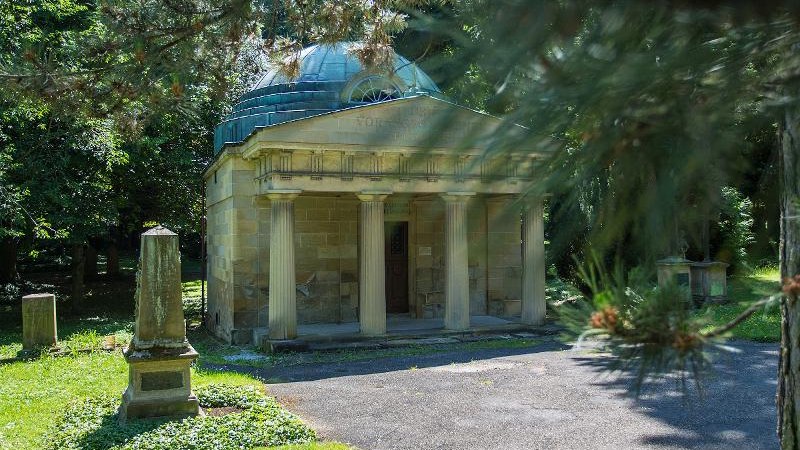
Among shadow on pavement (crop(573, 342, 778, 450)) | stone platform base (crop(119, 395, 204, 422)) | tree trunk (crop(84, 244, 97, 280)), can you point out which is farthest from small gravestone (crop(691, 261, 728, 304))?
tree trunk (crop(84, 244, 97, 280))

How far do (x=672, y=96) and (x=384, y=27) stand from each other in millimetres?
5238

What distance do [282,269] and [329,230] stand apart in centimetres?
260

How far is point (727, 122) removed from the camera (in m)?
1.86

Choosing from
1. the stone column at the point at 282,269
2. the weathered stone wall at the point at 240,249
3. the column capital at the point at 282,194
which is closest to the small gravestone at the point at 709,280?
the stone column at the point at 282,269

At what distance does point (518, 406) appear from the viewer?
28.6ft

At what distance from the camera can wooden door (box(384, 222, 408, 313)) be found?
675 inches

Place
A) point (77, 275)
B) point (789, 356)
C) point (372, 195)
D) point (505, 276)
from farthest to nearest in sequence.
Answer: point (77, 275)
point (505, 276)
point (372, 195)
point (789, 356)

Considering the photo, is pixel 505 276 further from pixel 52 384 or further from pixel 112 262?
pixel 112 262

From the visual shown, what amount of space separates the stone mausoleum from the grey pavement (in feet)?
6.49

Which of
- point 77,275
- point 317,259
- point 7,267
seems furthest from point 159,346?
point 7,267

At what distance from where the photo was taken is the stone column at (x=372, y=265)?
14.1 metres

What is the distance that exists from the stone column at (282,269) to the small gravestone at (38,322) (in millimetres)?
4713

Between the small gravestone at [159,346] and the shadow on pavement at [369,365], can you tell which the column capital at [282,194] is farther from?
the small gravestone at [159,346]

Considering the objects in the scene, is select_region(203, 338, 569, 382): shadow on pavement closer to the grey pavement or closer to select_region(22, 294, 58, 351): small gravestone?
the grey pavement
